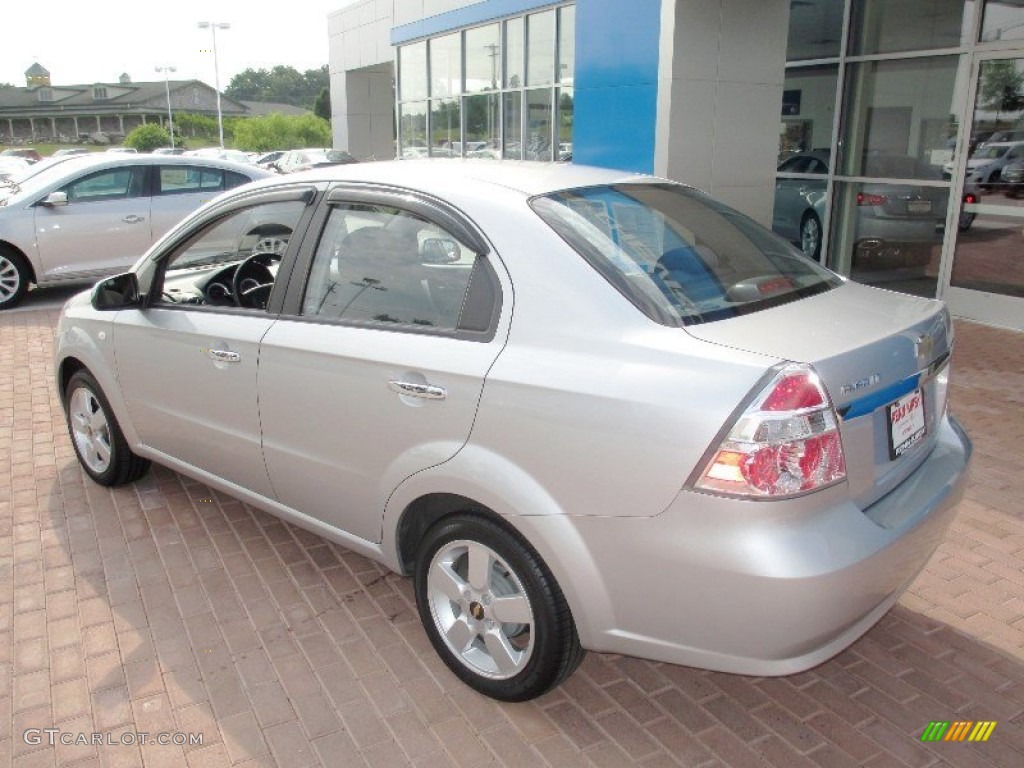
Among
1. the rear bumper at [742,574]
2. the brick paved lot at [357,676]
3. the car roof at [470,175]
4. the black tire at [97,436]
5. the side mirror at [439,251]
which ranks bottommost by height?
the brick paved lot at [357,676]

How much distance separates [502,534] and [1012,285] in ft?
24.5

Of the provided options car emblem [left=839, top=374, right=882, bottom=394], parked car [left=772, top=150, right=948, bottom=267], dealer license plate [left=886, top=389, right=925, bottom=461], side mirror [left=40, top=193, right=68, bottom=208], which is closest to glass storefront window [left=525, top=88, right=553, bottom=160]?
parked car [left=772, top=150, right=948, bottom=267]

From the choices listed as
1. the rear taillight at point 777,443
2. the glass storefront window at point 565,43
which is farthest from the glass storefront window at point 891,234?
the rear taillight at point 777,443

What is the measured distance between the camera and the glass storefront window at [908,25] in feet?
27.3

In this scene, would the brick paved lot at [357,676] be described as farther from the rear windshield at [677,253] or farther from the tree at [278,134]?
the tree at [278,134]

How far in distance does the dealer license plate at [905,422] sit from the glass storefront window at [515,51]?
12622 millimetres

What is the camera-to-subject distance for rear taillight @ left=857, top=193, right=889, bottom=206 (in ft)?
30.8

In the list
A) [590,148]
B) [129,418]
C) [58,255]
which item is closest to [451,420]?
[129,418]

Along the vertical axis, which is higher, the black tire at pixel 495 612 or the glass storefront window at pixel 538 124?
the glass storefront window at pixel 538 124

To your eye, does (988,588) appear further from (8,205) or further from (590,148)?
(8,205)

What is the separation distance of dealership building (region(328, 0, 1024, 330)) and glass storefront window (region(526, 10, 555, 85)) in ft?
14.0

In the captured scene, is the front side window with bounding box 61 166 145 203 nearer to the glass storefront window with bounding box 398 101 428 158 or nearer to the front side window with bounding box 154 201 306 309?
the front side window with bounding box 154 201 306 309

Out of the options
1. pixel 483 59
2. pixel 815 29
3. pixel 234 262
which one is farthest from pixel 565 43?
pixel 234 262

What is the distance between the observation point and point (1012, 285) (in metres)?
8.12
